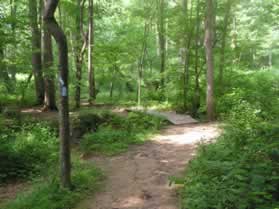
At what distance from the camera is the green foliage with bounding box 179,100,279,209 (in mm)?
3598

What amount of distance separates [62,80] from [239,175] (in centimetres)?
293

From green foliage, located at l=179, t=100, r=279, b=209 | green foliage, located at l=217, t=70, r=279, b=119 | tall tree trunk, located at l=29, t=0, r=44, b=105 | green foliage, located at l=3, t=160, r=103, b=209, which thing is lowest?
green foliage, located at l=3, t=160, r=103, b=209

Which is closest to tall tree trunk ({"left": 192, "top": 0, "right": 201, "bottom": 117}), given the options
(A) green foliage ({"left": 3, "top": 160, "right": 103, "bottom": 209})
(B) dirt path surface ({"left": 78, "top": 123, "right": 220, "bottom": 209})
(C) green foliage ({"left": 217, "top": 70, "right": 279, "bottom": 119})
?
(C) green foliage ({"left": 217, "top": 70, "right": 279, "bottom": 119})

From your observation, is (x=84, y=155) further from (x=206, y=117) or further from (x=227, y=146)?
(x=206, y=117)

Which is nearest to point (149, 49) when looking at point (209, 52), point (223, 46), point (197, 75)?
point (223, 46)

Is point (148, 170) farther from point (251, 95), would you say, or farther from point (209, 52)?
point (251, 95)

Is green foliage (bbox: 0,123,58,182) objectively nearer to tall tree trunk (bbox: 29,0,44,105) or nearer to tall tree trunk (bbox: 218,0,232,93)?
tall tree trunk (bbox: 29,0,44,105)

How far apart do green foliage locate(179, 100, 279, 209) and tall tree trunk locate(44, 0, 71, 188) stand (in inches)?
78.6

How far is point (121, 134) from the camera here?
357 inches

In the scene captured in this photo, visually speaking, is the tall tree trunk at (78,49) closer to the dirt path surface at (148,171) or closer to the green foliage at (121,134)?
the green foliage at (121,134)

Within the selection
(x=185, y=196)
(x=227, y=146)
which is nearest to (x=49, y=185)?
(x=185, y=196)

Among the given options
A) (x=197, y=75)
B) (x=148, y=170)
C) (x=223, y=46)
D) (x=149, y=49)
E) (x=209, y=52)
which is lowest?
(x=148, y=170)

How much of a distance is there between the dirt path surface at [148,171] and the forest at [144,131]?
2cm

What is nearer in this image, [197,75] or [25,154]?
[25,154]
